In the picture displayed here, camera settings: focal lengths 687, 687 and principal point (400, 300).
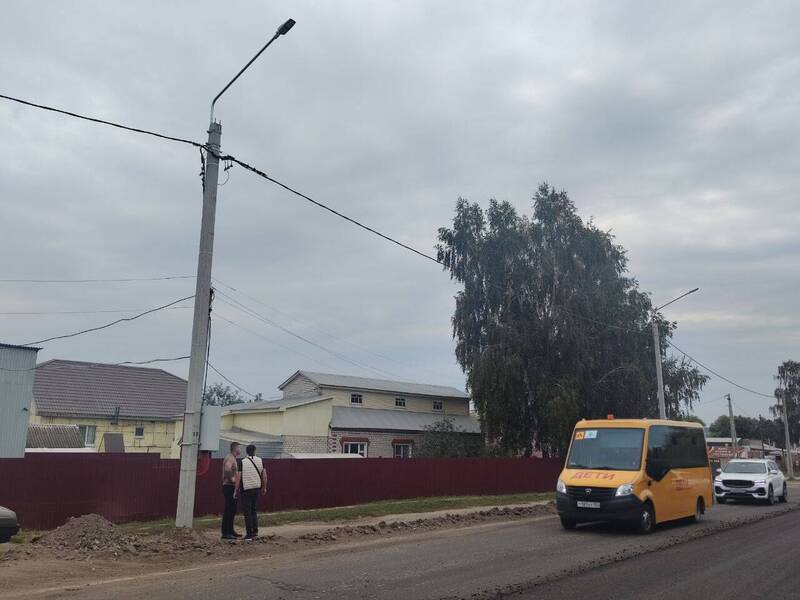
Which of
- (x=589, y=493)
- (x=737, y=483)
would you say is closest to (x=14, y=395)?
(x=589, y=493)

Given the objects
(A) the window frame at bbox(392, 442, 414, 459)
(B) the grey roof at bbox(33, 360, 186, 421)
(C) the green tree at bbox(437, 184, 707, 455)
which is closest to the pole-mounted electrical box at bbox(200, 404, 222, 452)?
(C) the green tree at bbox(437, 184, 707, 455)

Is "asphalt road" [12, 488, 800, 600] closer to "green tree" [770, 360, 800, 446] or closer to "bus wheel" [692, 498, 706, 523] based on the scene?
"bus wheel" [692, 498, 706, 523]

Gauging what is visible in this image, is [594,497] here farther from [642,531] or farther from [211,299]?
[211,299]

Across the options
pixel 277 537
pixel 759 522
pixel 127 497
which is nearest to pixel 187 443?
pixel 277 537

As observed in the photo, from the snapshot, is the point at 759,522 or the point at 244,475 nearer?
the point at 244,475

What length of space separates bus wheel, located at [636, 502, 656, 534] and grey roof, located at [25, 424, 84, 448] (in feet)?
92.5

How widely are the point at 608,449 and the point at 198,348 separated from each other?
8958mm

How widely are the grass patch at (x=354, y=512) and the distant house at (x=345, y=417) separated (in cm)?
1110

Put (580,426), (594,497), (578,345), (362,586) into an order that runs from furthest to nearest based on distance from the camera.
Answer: (578,345) < (580,426) < (594,497) < (362,586)

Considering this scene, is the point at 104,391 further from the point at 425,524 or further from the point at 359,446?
the point at 425,524

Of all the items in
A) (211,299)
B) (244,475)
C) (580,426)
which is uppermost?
(211,299)

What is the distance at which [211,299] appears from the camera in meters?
13.8

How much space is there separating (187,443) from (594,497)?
8124 millimetres

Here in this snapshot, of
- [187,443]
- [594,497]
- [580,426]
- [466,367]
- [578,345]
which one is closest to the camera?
[187,443]
